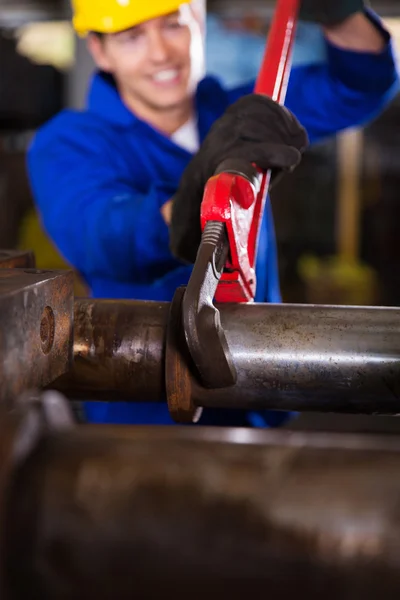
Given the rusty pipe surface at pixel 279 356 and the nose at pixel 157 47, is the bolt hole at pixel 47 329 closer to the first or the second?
the rusty pipe surface at pixel 279 356

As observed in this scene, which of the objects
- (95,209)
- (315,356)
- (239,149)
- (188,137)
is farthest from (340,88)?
(315,356)

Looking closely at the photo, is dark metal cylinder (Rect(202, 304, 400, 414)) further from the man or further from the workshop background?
the workshop background

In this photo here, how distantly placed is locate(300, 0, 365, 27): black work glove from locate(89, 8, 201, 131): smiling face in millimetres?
272

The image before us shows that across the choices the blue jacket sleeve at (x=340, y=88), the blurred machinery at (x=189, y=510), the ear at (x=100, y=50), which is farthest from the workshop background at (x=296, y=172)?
the blurred machinery at (x=189, y=510)

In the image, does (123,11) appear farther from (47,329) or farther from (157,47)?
(47,329)

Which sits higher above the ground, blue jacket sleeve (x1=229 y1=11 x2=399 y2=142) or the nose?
the nose

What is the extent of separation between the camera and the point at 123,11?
1462 mm

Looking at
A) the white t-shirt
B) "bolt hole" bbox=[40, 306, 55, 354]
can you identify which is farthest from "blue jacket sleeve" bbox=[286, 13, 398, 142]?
"bolt hole" bbox=[40, 306, 55, 354]

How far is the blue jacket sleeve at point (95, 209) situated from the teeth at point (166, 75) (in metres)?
0.20

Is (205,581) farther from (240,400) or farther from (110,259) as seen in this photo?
(110,259)

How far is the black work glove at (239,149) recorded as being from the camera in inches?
35.8

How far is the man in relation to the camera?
4.46 ft

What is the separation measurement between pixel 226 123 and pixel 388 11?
3.46 meters

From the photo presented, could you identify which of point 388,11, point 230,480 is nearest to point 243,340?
point 230,480
